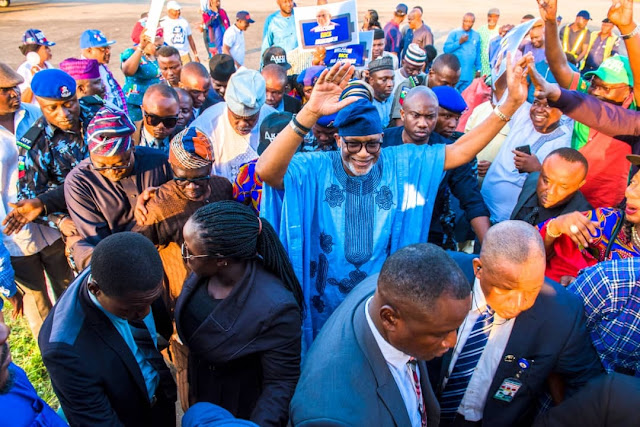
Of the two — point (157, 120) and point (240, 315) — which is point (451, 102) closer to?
point (157, 120)

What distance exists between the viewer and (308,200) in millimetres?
2957

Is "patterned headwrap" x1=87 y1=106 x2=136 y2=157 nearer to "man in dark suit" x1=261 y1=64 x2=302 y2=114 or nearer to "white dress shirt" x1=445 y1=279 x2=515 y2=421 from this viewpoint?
"white dress shirt" x1=445 y1=279 x2=515 y2=421

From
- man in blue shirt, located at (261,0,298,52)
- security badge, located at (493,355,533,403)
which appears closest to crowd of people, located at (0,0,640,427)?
security badge, located at (493,355,533,403)

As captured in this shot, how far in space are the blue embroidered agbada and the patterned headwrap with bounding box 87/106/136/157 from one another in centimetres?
98

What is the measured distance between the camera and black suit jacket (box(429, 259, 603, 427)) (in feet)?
7.29

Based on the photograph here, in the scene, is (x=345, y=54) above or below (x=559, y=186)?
above

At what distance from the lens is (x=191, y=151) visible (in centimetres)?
296

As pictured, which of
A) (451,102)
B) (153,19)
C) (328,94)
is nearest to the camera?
(328,94)

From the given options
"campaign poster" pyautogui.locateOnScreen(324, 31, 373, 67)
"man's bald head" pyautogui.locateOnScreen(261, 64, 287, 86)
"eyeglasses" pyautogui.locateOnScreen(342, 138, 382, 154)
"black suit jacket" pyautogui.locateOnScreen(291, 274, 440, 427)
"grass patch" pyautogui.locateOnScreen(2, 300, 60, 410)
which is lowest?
"grass patch" pyautogui.locateOnScreen(2, 300, 60, 410)

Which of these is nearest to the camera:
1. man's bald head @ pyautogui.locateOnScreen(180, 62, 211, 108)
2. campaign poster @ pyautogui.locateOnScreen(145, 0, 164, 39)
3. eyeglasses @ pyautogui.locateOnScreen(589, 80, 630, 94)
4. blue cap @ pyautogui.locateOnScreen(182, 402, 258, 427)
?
blue cap @ pyautogui.locateOnScreen(182, 402, 258, 427)

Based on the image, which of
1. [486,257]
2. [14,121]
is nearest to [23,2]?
[14,121]

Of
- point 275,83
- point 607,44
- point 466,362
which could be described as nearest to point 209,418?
point 466,362

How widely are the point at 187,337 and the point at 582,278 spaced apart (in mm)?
1964

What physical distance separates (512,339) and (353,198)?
121cm
